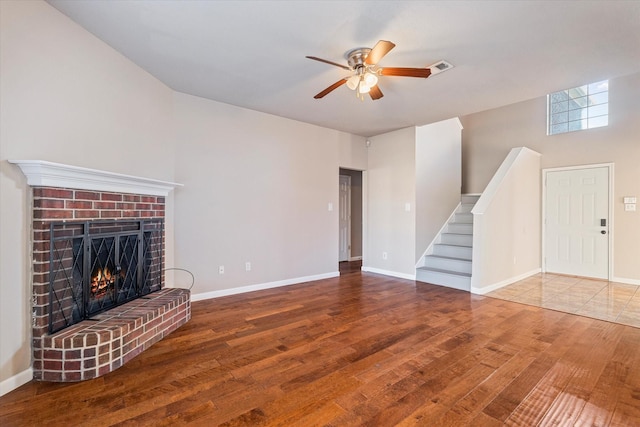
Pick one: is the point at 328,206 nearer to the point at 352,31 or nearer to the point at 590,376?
the point at 352,31

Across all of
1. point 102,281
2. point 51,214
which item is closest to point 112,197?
Answer: point 51,214

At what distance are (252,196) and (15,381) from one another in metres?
2.88

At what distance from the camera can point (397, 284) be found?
4.72 meters

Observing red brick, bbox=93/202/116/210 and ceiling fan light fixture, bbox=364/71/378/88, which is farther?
ceiling fan light fixture, bbox=364/71/378/88

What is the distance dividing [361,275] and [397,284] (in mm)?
843

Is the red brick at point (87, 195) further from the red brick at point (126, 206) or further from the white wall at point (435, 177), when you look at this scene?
the white wall at point (435, 177)

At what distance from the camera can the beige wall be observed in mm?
4824

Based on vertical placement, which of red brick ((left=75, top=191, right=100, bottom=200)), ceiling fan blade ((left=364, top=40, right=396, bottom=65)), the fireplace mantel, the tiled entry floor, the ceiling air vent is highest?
the ceiling air vent

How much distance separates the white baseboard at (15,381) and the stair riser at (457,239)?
5.47 metres

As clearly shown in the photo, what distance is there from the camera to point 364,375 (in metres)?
2.10

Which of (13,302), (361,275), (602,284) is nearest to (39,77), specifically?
(13,302)

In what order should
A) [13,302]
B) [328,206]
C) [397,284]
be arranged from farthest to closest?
[328,206]
[397,284]
[13,302]

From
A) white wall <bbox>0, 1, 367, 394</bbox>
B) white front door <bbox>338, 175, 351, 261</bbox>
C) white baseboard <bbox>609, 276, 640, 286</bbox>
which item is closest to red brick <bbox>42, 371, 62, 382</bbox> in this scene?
white wall <bbox>0, 1, 367, 394</bbox>

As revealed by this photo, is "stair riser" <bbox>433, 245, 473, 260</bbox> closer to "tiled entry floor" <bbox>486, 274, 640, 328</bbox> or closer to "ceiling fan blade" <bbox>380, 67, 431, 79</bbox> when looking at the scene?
"tiled entry floor" <bbox>486, 274, 640, 328</bbox>
